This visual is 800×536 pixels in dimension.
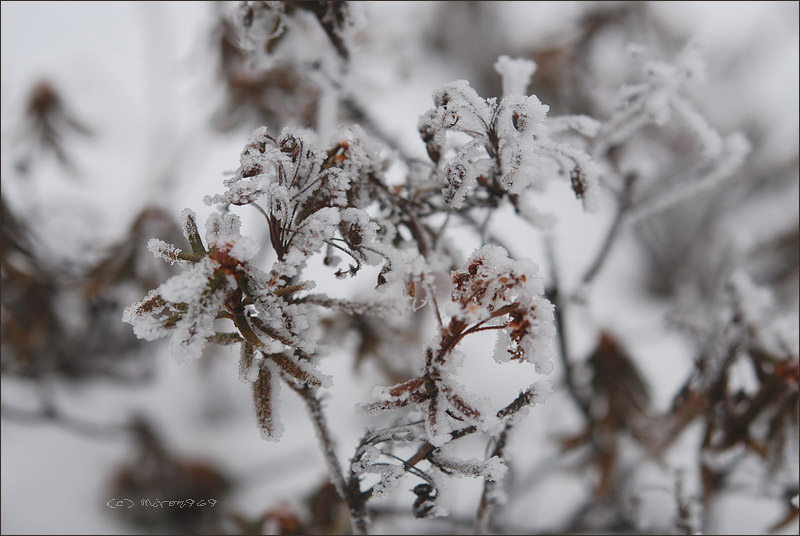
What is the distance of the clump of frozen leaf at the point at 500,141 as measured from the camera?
48cm

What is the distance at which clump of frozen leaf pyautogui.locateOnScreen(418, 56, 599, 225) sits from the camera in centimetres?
48

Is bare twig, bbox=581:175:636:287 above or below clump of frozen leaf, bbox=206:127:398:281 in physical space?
above

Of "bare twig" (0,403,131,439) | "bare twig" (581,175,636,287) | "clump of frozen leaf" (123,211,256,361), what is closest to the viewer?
"clump of frozen leaf" (123,211,256,361)

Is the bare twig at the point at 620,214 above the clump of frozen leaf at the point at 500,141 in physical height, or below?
above

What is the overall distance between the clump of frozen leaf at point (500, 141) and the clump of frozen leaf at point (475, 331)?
68 mm

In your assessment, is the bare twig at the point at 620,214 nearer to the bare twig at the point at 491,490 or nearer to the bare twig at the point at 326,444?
the bare twig at the point at 491,490

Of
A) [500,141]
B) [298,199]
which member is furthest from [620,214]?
[298,199]

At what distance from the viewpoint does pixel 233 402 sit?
1769mm

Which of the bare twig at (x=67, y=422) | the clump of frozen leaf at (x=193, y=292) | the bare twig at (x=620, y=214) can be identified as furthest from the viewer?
the bare twig at (x=67, y=422)

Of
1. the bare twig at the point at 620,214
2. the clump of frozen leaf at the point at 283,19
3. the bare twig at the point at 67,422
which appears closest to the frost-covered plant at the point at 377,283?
the clump of frozen leaf at the point at 283,19

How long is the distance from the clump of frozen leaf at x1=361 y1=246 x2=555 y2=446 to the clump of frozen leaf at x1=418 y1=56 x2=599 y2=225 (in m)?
0.07

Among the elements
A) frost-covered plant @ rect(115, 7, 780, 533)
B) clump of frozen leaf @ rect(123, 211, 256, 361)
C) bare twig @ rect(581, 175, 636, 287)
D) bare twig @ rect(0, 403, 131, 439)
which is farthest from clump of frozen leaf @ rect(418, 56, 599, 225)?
bare twig @ rect(0, 403, 131, 439)

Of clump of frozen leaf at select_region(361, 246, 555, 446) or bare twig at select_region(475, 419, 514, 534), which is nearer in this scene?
clump of frozen leaf at select_region(361, 246, 555, 446)

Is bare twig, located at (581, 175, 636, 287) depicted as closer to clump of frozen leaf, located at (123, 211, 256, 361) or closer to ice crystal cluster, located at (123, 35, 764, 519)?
ice crystal cluster, located at (123, 35, 764, 519)
